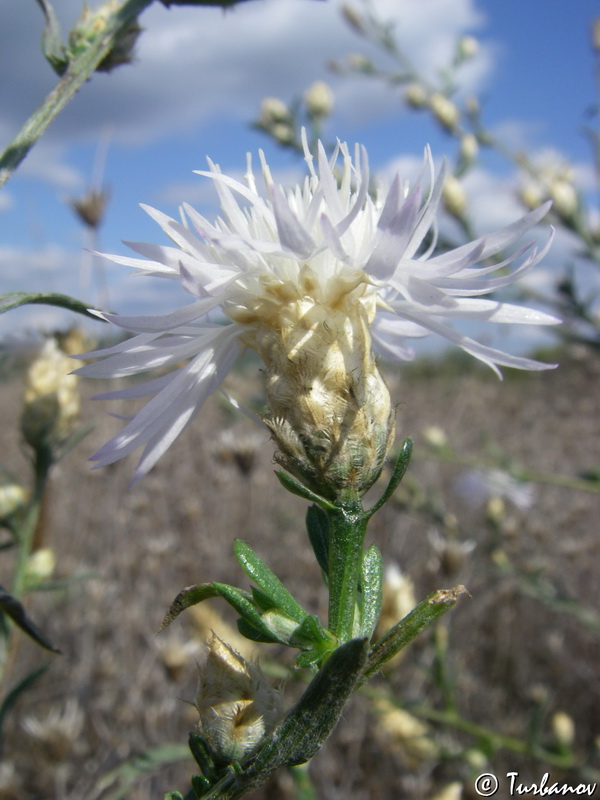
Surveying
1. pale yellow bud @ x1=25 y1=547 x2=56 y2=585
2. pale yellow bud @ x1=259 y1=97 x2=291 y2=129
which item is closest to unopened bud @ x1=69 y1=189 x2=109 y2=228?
pale yellow bud @ x1=259 y1=97 x2=291 y2=129

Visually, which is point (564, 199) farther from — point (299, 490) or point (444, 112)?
point (299, 490)

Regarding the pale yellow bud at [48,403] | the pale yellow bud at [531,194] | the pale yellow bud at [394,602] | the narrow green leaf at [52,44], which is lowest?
the pale yellow bud at [394,602]

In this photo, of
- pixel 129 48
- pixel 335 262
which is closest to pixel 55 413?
pixel 129 48

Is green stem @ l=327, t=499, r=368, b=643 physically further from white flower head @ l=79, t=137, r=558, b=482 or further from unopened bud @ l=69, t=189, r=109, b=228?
unopened bud @ l=69, t=189, r=109, b=228

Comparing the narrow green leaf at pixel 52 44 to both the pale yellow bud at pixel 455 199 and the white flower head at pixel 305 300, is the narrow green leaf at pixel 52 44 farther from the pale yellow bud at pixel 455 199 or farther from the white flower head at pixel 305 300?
the pale yellow bud at pixel 455 199

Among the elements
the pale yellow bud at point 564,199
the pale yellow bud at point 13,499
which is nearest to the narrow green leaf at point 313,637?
the pale yellow bud at point 13,499

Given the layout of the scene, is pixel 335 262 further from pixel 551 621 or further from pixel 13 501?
pixel 551 621
